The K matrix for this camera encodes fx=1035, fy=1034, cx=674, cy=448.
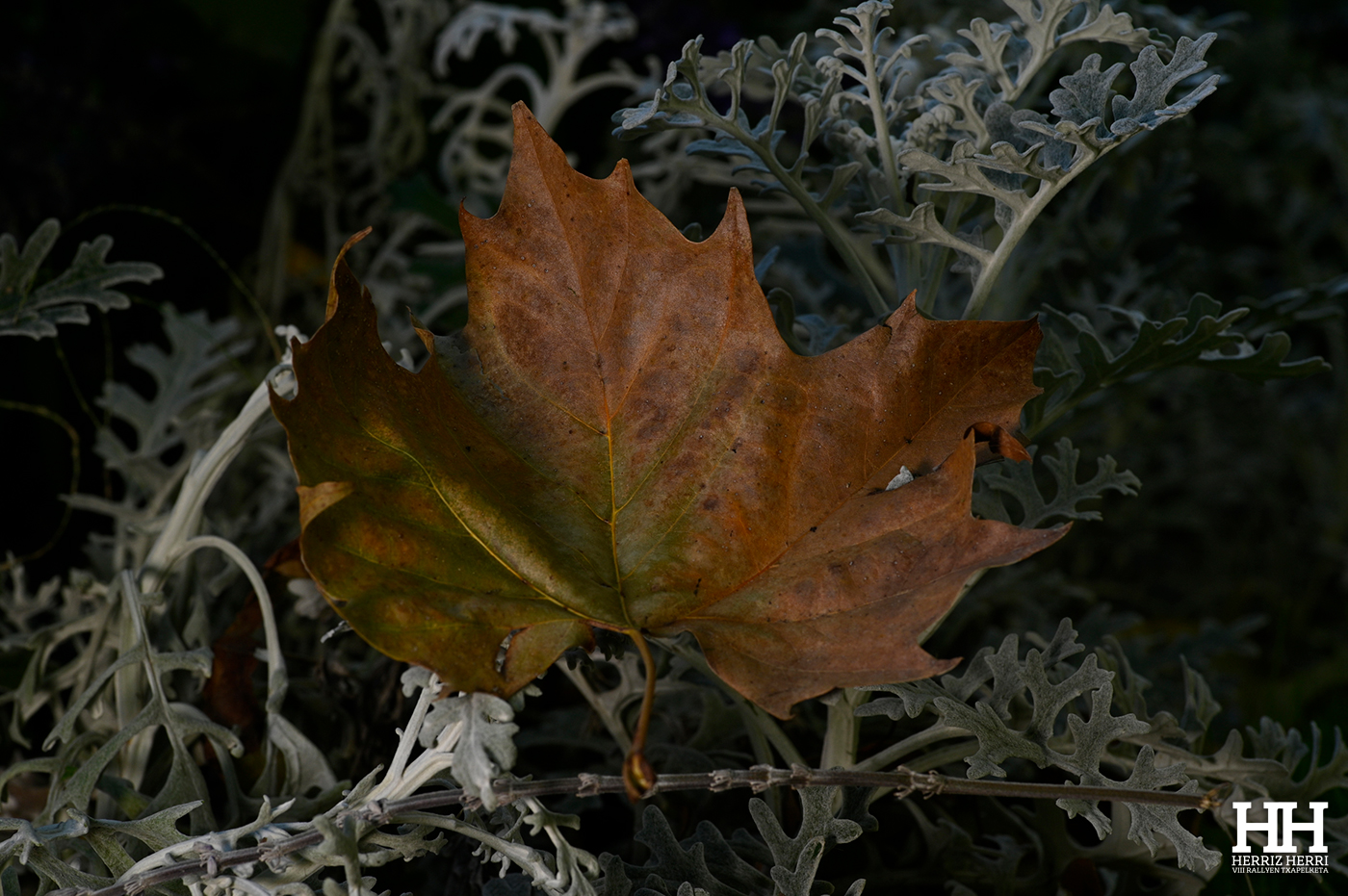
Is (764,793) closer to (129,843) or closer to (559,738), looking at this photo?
(559,738)

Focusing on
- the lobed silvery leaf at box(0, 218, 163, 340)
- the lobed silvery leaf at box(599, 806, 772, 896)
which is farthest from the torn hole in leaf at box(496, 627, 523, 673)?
the lobed silvery leaf at box(0, 218, 163, 340)

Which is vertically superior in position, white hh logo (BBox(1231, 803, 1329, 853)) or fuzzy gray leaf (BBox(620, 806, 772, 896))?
fuzzy gray leaf (BBox(620, 806, 772, 896))

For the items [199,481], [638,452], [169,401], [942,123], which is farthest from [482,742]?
[169,401]

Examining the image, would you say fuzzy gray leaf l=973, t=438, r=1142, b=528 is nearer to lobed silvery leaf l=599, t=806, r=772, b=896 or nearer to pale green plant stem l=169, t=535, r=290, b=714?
lobed silvery leaf l=599, t=806, r=772, b=896

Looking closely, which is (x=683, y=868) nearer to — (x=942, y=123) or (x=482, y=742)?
(x=482, y=742)

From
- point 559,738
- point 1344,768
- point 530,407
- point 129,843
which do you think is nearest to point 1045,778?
point 1344,768

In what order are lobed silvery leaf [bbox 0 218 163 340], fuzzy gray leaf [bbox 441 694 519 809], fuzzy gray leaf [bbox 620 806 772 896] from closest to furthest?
fuzzy gray leaf [bbox 441 694 519 809], fuzzy gray leaf [bbox 620 806 772 896], lobed silvery leaf [bbox 0 218 163 340]
